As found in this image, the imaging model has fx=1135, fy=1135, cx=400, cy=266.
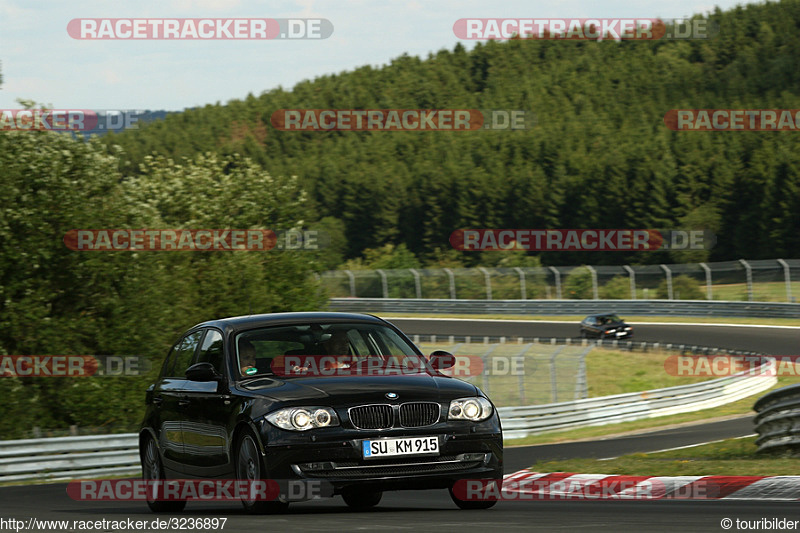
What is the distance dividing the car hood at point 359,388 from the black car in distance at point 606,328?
39.0 metres

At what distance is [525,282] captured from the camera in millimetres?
57062

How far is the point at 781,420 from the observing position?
1294 centimetres

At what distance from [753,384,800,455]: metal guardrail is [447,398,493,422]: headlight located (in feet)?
19.4

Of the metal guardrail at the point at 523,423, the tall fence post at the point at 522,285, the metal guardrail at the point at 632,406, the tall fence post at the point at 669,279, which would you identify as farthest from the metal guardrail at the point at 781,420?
the tall fence post at the point at 522,285

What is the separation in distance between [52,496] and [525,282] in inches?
1747

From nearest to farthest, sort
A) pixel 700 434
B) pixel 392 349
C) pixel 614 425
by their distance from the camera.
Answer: pixel 392 349 < pixel 700 434 < pixel 614 425

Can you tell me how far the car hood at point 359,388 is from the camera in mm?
7648

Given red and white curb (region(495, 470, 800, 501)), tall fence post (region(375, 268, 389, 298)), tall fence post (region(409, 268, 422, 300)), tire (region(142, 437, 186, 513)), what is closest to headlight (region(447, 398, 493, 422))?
red and white curb (region(495, 470, 800, 501))

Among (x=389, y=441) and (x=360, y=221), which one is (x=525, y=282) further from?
(x=360, y=221)

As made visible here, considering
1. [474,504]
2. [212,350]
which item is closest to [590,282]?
[212,350]

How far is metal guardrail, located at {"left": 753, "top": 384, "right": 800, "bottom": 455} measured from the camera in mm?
12656

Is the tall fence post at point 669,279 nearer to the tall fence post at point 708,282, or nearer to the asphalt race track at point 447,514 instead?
the tall fence post at point 708,282

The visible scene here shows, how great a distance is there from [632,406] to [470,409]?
2201 centimetres

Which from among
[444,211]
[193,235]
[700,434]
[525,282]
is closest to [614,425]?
[700,434]
